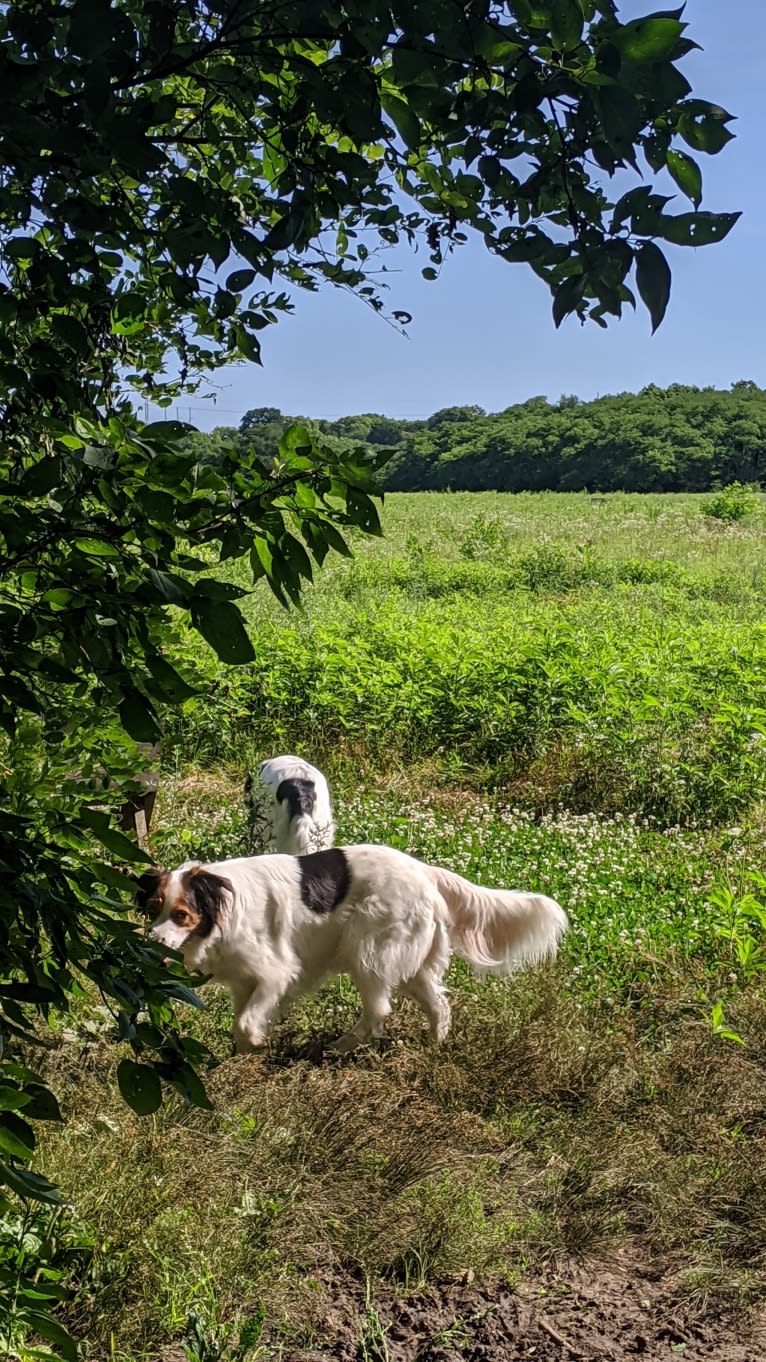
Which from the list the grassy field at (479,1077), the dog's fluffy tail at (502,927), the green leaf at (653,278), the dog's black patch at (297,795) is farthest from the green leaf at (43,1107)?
the dog's black patch at (297,795)

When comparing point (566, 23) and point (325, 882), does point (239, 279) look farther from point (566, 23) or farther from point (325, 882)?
point (325, 882)

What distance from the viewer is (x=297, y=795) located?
640cm

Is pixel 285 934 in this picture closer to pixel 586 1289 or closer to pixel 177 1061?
pixel 586 1289

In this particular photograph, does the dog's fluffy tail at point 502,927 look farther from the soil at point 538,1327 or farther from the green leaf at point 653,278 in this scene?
the green leaf at point 653,278

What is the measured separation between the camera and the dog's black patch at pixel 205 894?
456 centimetres

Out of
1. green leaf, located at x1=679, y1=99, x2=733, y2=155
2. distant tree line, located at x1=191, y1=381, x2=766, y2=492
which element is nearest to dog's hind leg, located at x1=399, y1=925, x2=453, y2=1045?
green leaf, located at x1=679, y1=99, x2=733, y2=155

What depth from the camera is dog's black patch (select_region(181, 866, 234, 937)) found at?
4.56 meters

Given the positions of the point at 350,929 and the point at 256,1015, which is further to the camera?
the point at 350,929

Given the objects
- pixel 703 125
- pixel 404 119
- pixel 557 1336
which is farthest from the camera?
pixel 557 1336

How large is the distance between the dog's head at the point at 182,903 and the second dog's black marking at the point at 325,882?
480mm

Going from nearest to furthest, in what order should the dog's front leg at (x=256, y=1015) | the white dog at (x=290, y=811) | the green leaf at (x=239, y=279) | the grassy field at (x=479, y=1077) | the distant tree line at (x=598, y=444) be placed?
the green leaf at (x=239, y=279)
the grassy field at (x=479, y=1077)
the dog's front leg at (x=256, y=1015)
the white dog at (x=290, y=811)
the distant tree line at (x=598, y=444)

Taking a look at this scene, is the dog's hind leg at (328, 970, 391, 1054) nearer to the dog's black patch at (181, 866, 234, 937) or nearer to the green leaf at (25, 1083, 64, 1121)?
the dog's black patch at (181, 866, 234, 937)

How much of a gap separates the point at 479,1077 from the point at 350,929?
0.91 metres

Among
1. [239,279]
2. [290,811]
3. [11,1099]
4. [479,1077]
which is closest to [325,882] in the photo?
[479,1077]
